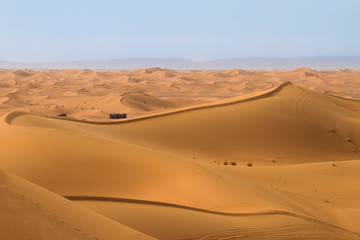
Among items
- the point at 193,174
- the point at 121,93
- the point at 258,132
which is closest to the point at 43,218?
the point at 193,174

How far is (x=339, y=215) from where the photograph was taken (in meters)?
12.7

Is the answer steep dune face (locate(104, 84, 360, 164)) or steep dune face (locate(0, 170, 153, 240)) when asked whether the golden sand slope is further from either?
steep dune face (locate(0, 170, 153, 240))

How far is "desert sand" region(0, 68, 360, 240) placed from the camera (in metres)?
7.13

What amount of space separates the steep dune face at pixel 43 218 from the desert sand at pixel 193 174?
22 millimetres

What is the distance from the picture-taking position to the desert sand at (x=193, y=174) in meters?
7.13

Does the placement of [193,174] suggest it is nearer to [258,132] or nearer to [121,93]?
[258,132]

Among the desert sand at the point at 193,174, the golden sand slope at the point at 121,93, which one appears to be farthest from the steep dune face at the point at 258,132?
the golden sand slope at the point at 121,93

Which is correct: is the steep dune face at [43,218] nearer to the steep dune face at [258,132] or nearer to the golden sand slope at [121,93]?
the steep dune face at [258,132]

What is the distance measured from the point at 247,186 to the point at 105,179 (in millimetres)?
4332

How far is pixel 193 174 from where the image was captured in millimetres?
12609

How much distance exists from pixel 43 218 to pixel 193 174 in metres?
7.05

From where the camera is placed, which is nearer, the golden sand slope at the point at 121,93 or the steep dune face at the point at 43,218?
the steep dune face at the point at 43,218

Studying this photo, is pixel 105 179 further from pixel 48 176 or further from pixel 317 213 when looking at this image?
pixel 317 213

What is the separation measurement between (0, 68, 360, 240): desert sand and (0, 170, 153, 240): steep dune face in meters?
0.02
